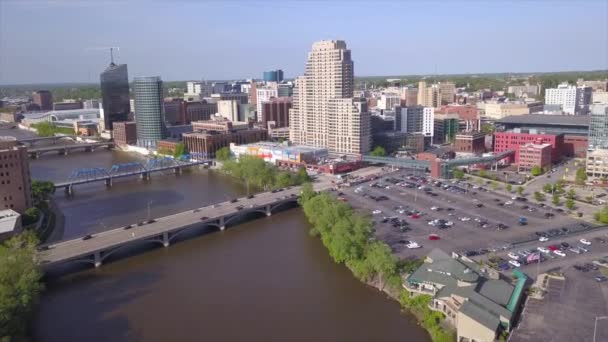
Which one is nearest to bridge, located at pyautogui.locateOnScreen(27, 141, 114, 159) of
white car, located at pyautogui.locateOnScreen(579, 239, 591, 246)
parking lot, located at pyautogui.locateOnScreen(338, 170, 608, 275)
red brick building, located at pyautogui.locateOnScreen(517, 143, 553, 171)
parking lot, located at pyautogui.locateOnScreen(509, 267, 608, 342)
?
parking lot, located at pyautogui.locateOnScreen(338, 170, 608, 275)

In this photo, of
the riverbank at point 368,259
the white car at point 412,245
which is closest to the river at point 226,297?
the riverbank at point 368,259

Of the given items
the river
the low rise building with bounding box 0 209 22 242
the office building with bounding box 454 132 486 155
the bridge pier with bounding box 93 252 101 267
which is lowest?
the river

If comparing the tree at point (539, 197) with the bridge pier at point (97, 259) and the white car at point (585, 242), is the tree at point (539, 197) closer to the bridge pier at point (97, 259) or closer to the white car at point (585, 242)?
the white car at point (585, 242)

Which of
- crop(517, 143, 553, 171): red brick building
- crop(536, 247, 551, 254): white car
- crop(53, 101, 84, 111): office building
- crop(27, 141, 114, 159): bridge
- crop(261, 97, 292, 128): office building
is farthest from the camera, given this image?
crop(53, 101, 84, 111): office building

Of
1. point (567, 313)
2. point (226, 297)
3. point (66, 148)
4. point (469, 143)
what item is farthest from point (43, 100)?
point (567, 313)

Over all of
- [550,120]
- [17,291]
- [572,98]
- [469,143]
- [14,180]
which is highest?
[572,98]

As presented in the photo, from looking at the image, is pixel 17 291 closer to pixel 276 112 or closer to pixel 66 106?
pixel 276 112

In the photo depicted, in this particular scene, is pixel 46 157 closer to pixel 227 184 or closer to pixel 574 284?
pixel 227 184

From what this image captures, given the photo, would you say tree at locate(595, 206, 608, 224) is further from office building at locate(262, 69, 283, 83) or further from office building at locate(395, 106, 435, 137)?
office building at locate(262, 69, 283, 83)
